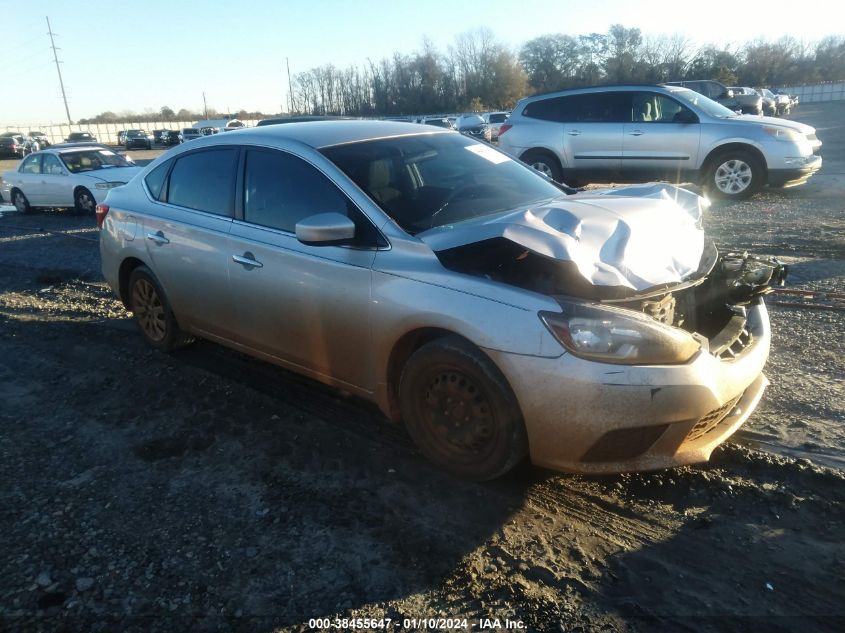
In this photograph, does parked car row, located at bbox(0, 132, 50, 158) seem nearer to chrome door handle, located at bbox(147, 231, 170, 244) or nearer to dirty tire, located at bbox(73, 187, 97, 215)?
dirty tire, located at bbox(73, 187, 97, 215)

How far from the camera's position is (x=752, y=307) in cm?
379

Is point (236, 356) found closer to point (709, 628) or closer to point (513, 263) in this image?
point (513, 263)

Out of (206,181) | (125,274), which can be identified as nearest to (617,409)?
(206,181)

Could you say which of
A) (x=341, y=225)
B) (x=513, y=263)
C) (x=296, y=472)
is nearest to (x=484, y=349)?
(x=513, y=263)

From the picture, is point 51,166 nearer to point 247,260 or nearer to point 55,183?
point 55,183

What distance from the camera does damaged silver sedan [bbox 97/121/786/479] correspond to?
2.81m

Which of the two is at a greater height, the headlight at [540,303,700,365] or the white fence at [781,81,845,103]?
the white fence at [781,81,845,103]

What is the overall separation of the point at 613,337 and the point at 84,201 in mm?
14027

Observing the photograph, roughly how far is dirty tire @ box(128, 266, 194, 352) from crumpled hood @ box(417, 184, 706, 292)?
261 cm

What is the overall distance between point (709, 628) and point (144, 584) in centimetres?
217

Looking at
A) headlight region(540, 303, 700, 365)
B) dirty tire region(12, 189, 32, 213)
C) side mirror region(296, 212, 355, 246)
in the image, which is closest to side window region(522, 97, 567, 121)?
side mirror region(296, 212, 355, 246)

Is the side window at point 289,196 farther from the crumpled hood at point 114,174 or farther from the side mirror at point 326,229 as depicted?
the crumpled hood at point 114,174

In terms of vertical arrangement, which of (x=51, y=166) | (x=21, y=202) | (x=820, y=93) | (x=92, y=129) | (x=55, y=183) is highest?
(x=820, y=93)

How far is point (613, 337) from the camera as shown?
110 inches
